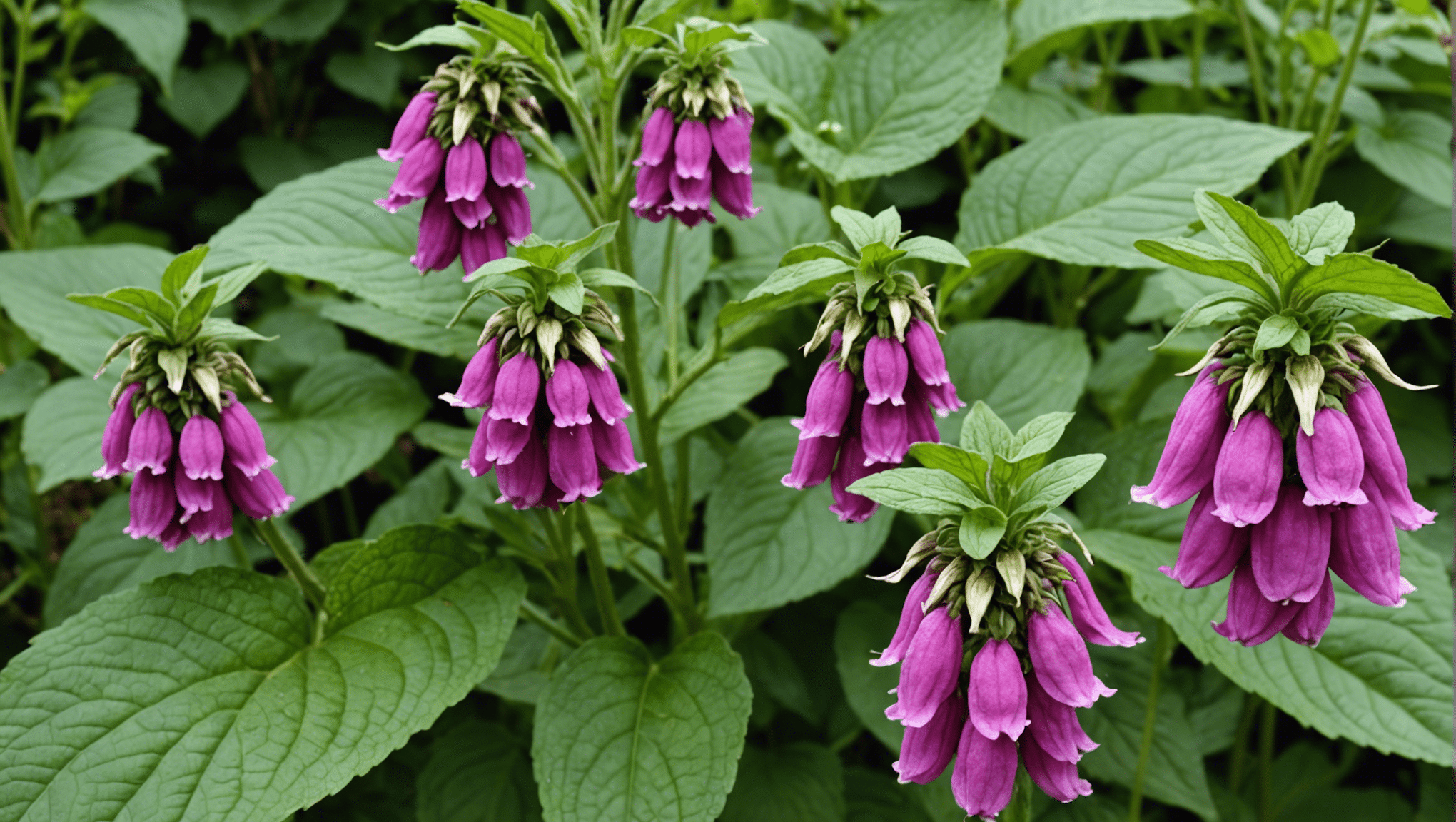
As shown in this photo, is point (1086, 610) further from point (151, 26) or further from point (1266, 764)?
point (151, 26)

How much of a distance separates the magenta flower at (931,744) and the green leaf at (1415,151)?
1.80 m

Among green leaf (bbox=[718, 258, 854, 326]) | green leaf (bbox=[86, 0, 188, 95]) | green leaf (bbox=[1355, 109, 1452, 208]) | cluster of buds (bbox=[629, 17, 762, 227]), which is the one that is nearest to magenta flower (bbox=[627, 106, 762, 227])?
cluster of buds (bbox=[629, 17, 762, 227])

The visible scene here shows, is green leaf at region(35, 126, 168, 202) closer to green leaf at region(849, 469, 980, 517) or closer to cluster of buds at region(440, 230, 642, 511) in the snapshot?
cluster of buds at region(440, 230, 642, 511)

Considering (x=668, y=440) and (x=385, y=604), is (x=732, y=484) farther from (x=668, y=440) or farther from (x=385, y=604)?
(x=385, y=604)

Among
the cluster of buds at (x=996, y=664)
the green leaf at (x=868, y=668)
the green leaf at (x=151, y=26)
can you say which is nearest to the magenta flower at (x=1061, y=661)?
the cluster of buds at (x=996, y=664)

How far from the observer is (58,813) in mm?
1305

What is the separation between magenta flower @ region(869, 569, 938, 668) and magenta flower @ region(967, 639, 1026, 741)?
0.25 feet

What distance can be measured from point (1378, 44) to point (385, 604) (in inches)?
98.4

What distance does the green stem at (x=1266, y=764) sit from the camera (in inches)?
83.0

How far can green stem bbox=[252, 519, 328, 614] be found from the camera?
159 cm

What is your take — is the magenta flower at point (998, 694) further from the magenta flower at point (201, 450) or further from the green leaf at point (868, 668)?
the magenta flower at point (201, 450)

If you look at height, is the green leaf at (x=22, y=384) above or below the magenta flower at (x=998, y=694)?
below

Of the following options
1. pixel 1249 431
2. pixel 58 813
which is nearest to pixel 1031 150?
pixel 1249 431

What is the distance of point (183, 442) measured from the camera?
139cm
